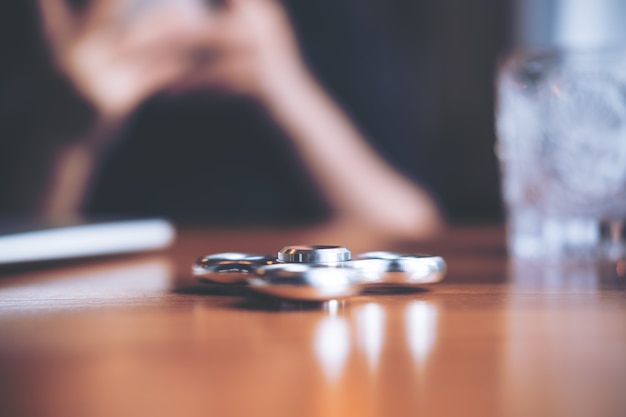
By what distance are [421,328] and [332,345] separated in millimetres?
53

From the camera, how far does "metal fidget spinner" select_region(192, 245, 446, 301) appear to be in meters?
0.32

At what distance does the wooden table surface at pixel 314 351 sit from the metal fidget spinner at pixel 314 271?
0.01 m

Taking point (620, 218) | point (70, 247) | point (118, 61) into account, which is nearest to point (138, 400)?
point (70, 247)

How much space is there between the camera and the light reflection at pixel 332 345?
23cm

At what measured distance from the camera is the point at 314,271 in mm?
317

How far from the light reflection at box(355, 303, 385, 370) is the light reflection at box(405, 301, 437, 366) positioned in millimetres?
13

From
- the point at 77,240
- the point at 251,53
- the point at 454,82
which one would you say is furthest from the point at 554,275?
the point at 251,53

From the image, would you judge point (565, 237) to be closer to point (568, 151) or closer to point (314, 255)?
point (568, 151)

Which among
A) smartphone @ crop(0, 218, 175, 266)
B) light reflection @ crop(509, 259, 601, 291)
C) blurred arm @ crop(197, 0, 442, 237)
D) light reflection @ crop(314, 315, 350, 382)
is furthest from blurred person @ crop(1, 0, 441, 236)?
light reflection @ crop(314, 315, 350, 382)

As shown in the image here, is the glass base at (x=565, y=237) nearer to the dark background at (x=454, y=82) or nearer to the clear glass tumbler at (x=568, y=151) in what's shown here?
the clear glass tumbler at (x=568, y=151)

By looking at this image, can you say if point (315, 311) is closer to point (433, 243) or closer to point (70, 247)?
point (70, 247)

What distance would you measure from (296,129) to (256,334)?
1.09 meters

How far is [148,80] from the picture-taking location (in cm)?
135

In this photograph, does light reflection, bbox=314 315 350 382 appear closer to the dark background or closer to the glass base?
the glass base
